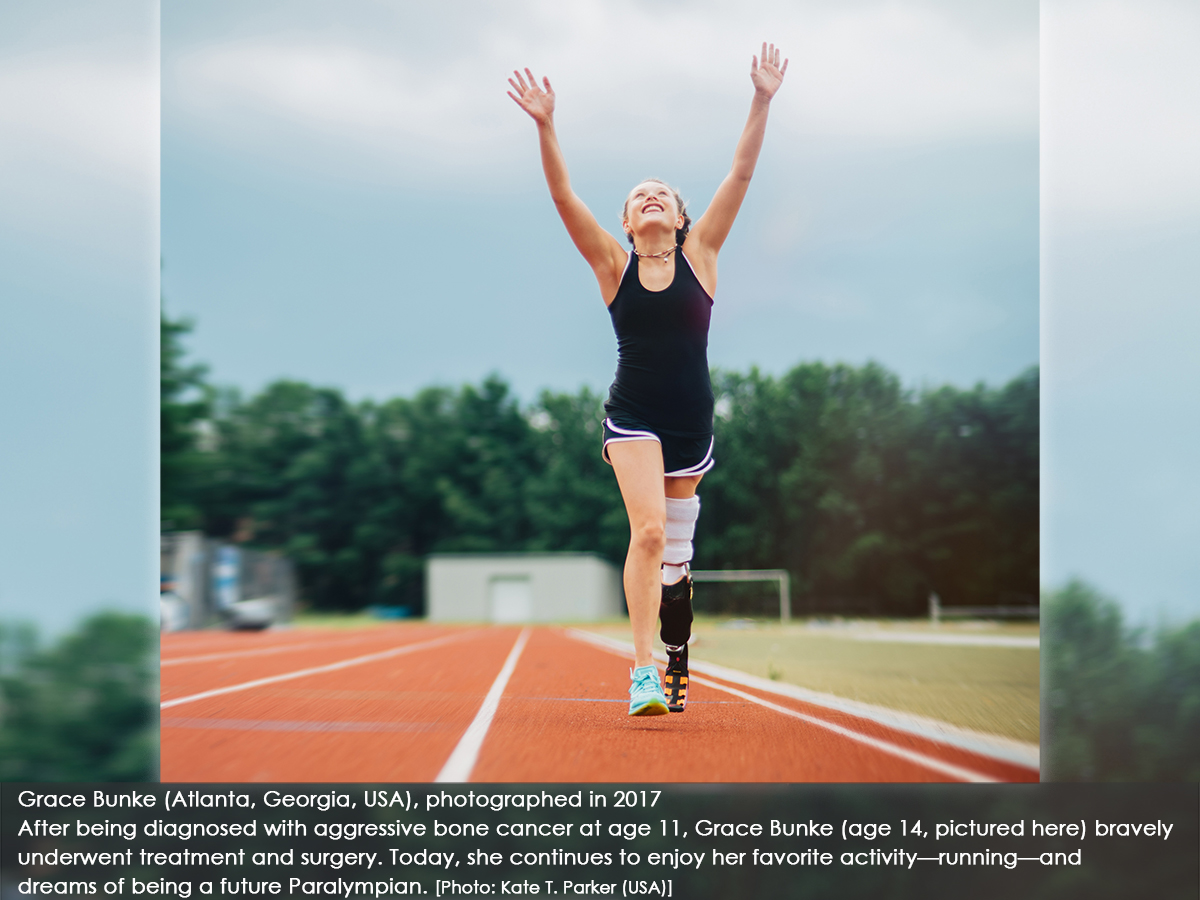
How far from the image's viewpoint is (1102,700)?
3572 mm

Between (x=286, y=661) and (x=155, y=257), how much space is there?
3.28m

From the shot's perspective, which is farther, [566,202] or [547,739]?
[566,202]

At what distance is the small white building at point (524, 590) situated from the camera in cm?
2386

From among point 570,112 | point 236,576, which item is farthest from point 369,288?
point 570,112

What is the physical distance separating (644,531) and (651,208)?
110 centimetres

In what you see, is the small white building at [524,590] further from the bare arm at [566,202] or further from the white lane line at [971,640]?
the bare arm at [566,202]

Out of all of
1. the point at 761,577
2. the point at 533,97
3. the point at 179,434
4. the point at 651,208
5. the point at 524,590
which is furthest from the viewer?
the point at 524,590

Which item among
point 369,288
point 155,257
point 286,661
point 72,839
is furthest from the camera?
point 369,288

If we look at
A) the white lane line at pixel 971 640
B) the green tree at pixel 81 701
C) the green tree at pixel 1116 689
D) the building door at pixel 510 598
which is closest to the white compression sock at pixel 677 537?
the green tree at pixel 1116 689

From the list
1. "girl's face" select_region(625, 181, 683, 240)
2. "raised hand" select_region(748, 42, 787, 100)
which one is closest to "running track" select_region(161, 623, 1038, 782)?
"girl's face" select_region(625, 181, 683, 240)

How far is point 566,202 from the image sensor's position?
9.60 feet

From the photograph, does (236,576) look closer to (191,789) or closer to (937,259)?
(937,259)

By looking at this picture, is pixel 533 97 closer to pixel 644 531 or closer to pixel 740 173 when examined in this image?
pixel 740 173

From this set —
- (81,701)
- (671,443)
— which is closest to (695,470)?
(671,443)
